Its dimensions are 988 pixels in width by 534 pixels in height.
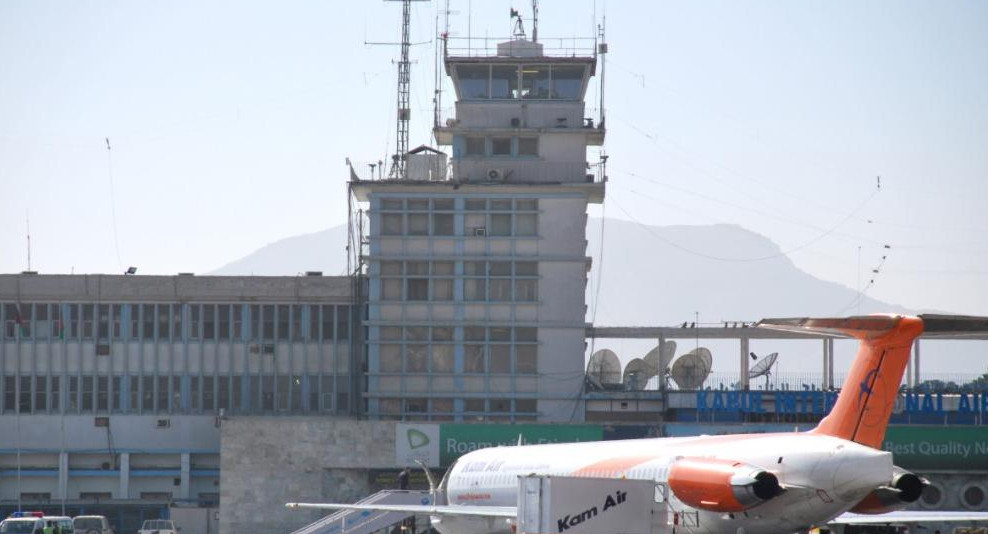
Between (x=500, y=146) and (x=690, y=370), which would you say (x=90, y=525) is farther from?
(x=690, y=370)

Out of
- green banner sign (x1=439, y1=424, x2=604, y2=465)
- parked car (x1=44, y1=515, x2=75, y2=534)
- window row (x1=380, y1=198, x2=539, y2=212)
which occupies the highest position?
window row (x1=380, y1=198, x2=539, y2=212)

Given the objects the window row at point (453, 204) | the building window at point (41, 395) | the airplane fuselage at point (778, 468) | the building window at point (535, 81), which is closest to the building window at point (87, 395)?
the building window at point (41, 395)

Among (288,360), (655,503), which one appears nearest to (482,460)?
(655,503)

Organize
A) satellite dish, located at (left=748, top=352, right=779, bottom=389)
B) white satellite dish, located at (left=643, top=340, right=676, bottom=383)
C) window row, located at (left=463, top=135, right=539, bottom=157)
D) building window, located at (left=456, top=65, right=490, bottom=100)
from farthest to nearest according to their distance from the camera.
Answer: white satellite dish, located at (left=643, top=340, right=676, bottom=383)
building window, located at (left=456, top=65, right=490, bottom=100)
satellite dish, located at (left=748, top=352, right=779, bottom=389)
window row, located at (left=463, top=135, right=539, bottom=157)

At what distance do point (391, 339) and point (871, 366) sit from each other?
4489 centimetres

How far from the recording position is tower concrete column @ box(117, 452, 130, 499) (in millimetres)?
83312

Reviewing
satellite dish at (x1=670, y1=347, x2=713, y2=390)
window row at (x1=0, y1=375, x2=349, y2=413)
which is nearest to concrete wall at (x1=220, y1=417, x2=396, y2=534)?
window row at (x1=0, y1=375, x2=349, y2=413)

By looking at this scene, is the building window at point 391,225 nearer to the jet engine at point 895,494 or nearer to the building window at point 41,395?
the building window at point 41,395

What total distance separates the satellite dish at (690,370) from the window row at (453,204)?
37.1ft

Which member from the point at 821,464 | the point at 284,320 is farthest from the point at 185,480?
the point at 821,464

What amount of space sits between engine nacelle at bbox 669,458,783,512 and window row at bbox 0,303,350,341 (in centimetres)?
4536

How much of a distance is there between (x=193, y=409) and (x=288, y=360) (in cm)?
548

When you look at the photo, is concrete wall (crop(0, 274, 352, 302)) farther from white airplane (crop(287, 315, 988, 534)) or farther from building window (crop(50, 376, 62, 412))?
white airplane (crop(287, 315, 988, 534))

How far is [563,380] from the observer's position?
8319 centimetres
